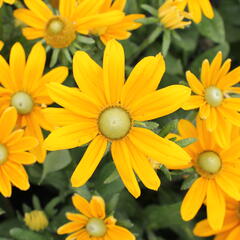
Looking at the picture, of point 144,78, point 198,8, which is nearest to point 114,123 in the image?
point 144,78

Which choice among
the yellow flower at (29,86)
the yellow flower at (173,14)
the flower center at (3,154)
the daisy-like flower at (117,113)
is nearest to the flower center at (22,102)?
the yellow flower at (29,86)

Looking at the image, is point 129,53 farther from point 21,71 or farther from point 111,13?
point 21,71

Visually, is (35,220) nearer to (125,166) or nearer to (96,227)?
(96,227)

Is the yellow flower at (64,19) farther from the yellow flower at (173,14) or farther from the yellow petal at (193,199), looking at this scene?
the yellow petal at (193,199)

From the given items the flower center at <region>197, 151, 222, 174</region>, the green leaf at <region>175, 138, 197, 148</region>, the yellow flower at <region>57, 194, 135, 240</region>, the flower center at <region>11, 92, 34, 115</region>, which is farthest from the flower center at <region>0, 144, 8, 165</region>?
the flower center at <region>197, 151, 222, 174</region>

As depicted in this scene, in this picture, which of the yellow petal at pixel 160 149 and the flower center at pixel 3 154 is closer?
the yellow petal at pixel 160 149
